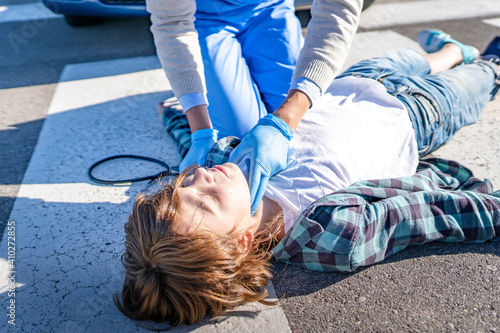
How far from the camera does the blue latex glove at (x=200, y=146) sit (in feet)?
6.08

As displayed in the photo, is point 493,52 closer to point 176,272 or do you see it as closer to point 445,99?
point 445,99

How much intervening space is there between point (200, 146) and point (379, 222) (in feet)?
2.49

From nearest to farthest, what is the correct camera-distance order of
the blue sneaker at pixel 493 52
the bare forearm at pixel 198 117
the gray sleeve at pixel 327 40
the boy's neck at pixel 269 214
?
the boy's neck at pixel 269 214, the gray sleeve at pixel 327 40, the bare forearm at pixel 198 117, the blue sneaker at pixel 493 52

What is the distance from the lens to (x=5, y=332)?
1397 mm

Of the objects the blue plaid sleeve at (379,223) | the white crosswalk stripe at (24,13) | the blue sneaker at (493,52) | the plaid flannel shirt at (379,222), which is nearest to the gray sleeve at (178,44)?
the plaid flannel shirt at (379,222)

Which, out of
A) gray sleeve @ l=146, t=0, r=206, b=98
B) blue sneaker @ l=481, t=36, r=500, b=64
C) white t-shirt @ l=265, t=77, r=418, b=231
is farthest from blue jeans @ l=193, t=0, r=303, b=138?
blue sneaker @ l=481, t=36, r=500, b=64

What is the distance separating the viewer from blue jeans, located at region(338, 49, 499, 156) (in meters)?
2.06

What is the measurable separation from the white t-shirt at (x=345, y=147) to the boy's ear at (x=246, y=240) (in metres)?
0.17

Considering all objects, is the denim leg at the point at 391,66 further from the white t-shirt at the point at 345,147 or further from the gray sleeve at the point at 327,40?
the gray sleeve at the point at 327,40

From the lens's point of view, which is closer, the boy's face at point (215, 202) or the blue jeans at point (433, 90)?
the boy's face at point (215, 202)

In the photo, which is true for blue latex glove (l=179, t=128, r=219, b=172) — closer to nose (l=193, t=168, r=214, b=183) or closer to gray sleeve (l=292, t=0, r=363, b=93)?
nose (l=193, t=168, r=214, b=183)

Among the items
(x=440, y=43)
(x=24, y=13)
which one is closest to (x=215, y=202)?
(x=440, y=43)

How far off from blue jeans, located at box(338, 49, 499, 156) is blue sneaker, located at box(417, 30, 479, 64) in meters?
0.16

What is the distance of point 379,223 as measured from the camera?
1574 mm
